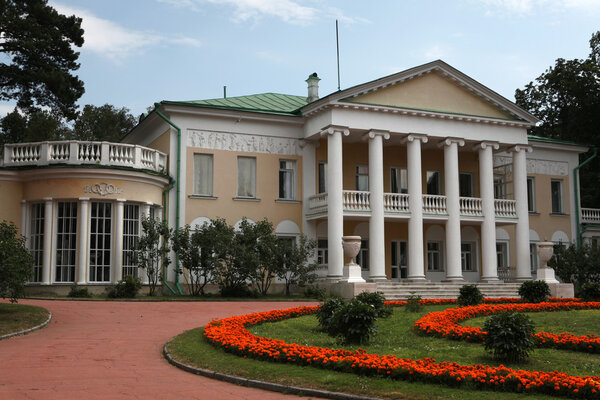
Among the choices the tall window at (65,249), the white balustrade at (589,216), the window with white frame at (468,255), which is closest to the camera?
the tall window at (65,249)

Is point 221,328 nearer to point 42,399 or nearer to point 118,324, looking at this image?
point 118,324

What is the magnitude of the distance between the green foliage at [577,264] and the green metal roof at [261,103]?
578 inches

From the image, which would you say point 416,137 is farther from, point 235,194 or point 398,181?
point 235,194

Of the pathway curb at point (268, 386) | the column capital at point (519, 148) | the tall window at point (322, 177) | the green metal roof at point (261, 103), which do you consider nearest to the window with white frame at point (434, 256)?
the column capital at point (519, 148)

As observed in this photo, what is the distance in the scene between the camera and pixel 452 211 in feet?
102

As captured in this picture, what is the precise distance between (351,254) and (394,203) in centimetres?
641

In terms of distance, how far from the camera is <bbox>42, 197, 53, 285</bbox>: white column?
81.7 feet

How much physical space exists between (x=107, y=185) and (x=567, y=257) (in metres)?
21.7

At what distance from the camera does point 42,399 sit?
8516 mm

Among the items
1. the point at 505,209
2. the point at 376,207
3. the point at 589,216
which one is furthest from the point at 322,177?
the point at 589,216

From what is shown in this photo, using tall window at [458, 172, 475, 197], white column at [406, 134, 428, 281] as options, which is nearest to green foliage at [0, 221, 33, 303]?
white column at [406, 134, 428, 281]

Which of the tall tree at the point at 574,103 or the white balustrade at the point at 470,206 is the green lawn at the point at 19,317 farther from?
the tall tree at the point at 574,103

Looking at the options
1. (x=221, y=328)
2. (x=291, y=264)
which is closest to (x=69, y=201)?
(x=291, y=264)

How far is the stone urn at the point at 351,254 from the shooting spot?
976 inches
